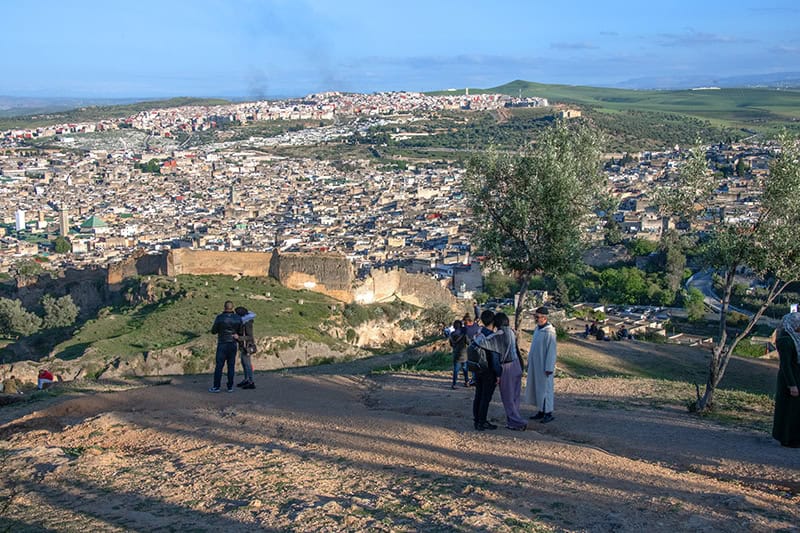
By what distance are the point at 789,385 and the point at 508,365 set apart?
2.31 metres

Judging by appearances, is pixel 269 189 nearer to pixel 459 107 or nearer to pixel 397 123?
pixel 397 123

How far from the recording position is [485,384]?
24.1 feet

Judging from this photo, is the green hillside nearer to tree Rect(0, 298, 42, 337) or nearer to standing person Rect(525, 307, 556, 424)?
tree Rect(0, 298, 42, 337)

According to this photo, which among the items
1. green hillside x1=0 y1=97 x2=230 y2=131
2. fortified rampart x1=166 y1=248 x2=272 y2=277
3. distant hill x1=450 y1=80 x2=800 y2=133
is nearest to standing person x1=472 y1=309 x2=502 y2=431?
fortified rampart x1=166 y1=248 x2=272 y2=277

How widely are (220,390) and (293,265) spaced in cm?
1509

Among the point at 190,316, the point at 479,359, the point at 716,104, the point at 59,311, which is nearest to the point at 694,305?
the point at 190,316

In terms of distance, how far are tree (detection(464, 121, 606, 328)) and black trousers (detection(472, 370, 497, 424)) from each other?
4530mm

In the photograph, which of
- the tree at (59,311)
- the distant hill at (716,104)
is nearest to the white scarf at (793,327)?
the tree at (59,311)

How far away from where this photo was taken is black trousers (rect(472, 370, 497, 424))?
731 cm

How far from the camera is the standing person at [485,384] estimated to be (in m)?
7.30

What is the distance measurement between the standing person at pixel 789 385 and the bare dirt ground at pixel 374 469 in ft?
0.52

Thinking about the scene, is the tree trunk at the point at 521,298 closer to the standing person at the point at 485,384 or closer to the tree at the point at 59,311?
the standing person at the point at 485,384

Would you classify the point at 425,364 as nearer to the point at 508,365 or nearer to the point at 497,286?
the point at 508,365

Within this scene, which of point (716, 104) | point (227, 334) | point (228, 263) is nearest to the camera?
point (227, 334)
